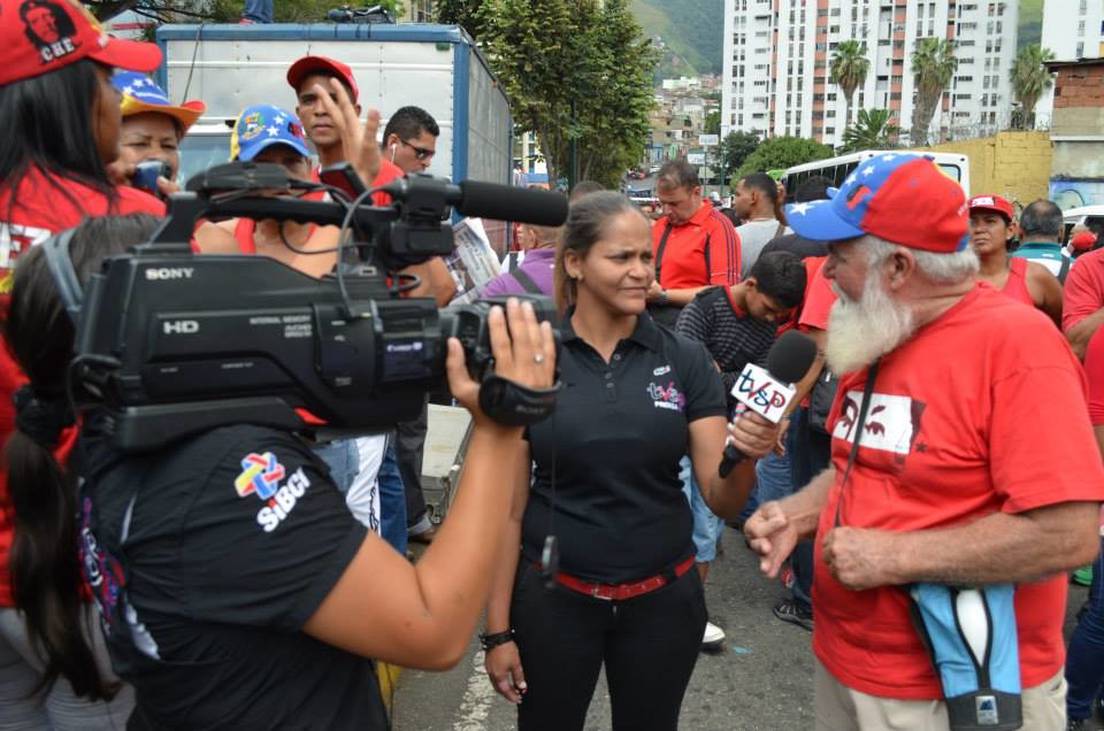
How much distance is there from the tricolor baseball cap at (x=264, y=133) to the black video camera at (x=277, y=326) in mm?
2065

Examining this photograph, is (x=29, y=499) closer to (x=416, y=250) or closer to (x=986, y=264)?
(x=416, y=250)

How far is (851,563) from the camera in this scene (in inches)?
80.5

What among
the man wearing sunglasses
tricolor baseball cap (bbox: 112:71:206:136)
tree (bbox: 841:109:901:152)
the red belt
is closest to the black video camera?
the red belt

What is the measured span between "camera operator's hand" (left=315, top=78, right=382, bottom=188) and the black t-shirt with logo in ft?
3.78

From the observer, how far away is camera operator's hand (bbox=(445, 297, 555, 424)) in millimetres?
1390

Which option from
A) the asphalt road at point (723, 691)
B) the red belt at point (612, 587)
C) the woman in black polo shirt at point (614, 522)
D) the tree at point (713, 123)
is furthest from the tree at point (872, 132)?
the red belt at point (612, 587)

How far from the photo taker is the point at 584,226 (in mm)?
2859

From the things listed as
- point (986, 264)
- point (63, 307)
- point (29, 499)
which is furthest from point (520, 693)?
point (986, 264)

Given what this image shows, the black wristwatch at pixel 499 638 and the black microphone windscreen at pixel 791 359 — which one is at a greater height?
the black microphone windscreen at pixel 791 359

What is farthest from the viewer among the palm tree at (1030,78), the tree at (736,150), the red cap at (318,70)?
the tree at (736,150)

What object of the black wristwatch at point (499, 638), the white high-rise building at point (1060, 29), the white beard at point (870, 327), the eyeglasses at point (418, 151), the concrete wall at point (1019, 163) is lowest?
the black wristwatch at point (499, 638)

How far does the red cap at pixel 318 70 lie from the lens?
3.58 metres

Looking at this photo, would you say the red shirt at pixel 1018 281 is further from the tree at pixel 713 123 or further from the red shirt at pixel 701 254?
the tree at pixel 713 123

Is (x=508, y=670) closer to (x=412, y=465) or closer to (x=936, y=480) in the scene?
(x=936, y=480)
